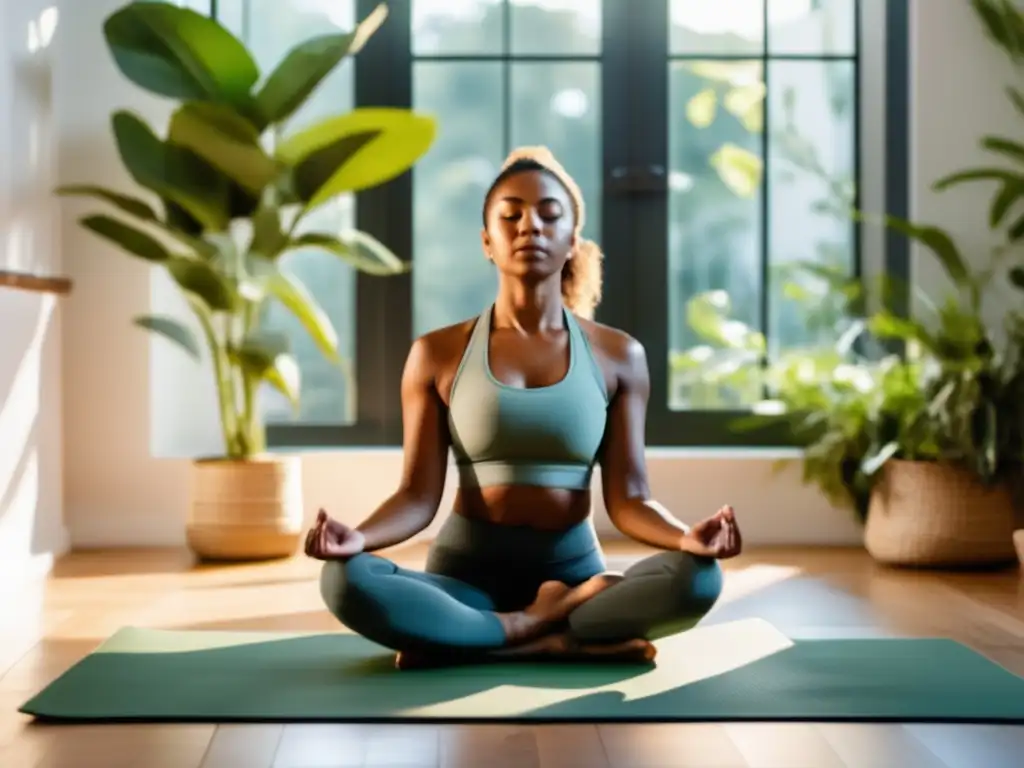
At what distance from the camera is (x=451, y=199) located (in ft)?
14.4

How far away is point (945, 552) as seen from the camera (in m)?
3.60

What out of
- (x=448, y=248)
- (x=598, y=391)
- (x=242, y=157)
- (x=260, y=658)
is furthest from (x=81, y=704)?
(x=448, y=248)

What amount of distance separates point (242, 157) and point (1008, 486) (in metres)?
2.02

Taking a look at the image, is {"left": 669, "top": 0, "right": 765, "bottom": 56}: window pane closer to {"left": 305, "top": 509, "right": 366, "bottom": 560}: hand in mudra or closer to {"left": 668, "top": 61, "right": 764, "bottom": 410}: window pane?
{"left": 668, "top": 61, "right": 764, "bottom": 410}: window pane

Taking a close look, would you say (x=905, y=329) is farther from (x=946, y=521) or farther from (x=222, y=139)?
(x=222, y=139)

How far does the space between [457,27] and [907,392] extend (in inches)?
65.8

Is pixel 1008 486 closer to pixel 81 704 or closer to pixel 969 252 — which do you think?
pixel 969 252

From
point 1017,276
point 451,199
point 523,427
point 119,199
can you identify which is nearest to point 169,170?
point 119,199

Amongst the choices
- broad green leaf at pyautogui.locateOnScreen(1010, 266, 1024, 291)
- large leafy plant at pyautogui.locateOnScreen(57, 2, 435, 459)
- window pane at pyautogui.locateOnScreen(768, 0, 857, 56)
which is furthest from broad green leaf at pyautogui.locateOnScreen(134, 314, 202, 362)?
broad green leaf at pyautogui.locateOnScreen(1010, 266, 1024, 291)

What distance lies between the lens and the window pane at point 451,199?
4.36 metres

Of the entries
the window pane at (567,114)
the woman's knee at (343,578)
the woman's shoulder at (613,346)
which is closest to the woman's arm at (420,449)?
the woman's knee at (343,578)

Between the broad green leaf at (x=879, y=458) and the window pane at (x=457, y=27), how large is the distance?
1.60m

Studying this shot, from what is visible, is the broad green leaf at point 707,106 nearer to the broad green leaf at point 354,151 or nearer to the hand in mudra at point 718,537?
the broad green leaf at point 354,151

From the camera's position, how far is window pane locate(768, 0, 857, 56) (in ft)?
14.2
